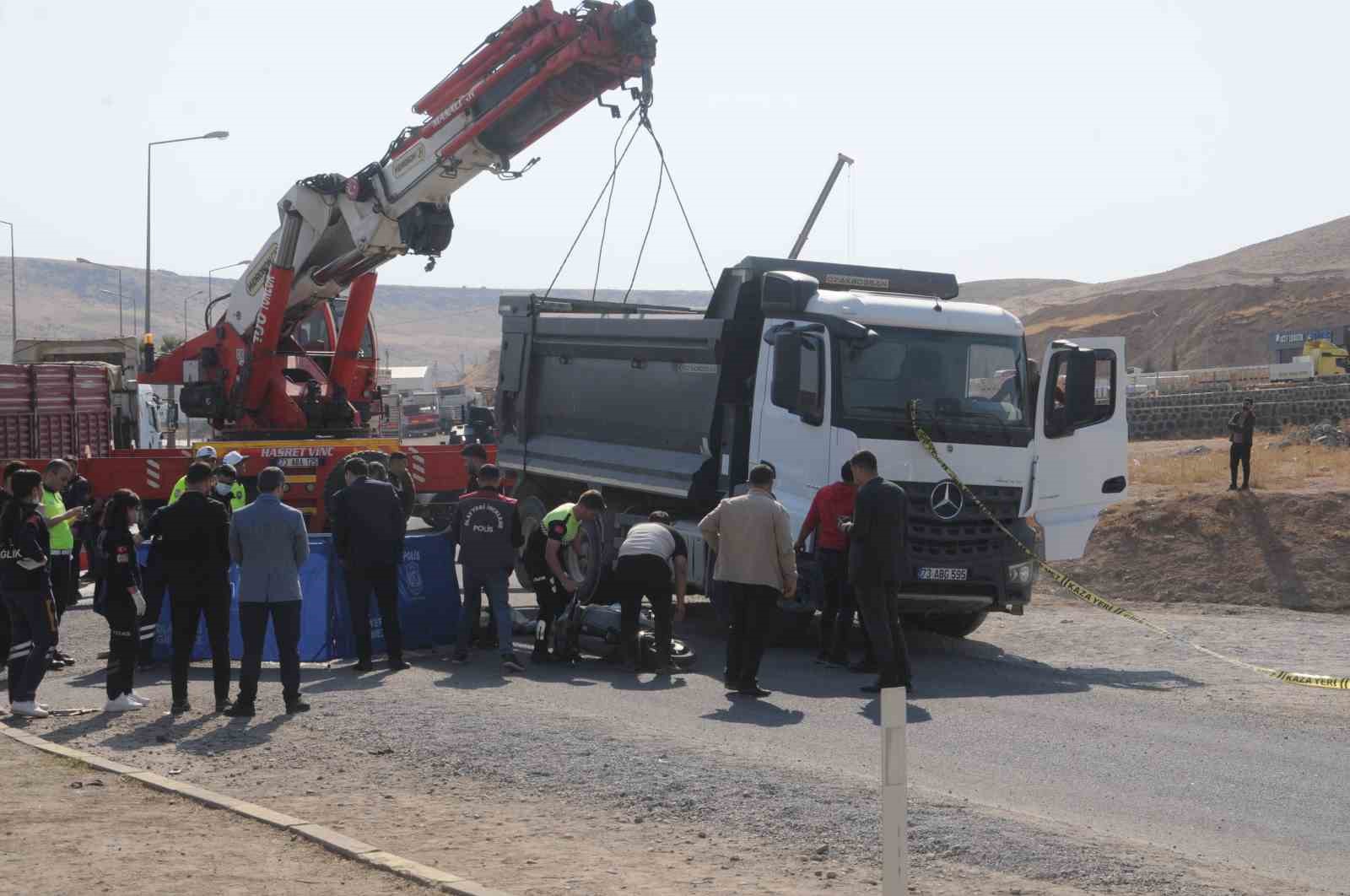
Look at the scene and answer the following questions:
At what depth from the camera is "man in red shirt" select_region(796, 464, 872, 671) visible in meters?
12.9

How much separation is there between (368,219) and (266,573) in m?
10.7

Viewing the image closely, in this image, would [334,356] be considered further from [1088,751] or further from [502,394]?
[1088,751]

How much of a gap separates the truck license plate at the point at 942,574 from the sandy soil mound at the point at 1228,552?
732 cm

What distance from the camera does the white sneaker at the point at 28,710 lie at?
10.6 m

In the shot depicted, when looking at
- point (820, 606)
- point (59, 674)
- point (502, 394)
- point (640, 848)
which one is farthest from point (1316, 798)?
point (502, 394)

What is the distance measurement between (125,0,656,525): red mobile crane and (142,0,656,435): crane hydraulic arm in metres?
0.02

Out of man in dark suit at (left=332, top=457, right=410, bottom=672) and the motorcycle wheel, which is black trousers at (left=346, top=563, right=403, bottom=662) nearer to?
man in dark suit at (left=332, top=457, right=410, bottom=672)

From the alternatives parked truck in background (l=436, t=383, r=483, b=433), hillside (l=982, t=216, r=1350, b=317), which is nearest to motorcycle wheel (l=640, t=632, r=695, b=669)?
parked truck in background (l=436, t=383, r=483, b=433)

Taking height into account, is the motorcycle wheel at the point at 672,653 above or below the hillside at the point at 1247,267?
below

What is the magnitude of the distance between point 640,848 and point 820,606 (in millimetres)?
6108

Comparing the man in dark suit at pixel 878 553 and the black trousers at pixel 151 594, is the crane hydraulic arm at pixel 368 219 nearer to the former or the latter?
the man in dark suit at pixel 878 553

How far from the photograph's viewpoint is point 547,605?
1316 centimetres

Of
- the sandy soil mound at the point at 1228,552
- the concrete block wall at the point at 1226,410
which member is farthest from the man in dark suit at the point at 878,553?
the concrete block wall at the point at 1226,410

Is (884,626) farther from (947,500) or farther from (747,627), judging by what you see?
(947,500)
